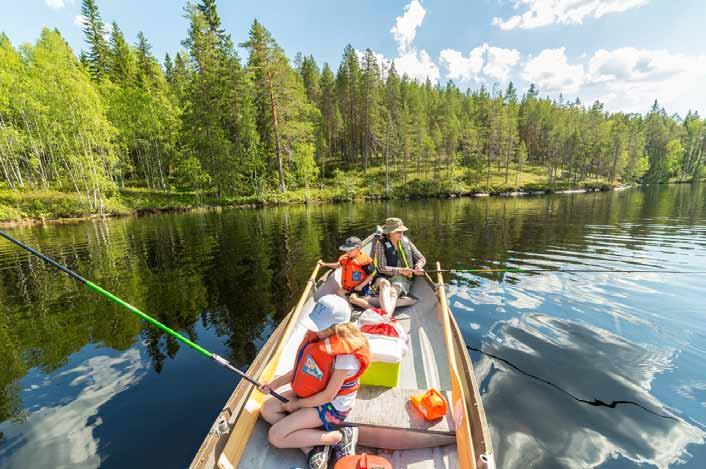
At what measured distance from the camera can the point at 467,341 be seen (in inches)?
278

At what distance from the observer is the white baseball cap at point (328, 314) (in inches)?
126

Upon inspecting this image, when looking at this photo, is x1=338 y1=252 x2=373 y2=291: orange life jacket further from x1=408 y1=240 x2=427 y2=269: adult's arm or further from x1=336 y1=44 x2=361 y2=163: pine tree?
x1=336 y1=44 x2=361 y2=163: pine tree

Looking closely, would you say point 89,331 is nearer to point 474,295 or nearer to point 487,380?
point 487,380

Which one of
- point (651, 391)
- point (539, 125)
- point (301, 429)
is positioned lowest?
point (651, 391)

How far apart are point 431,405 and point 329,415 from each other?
49.1 inches

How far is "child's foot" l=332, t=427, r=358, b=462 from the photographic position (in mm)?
3340

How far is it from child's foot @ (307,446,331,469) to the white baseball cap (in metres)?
1.30

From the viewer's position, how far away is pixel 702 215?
24953 mm

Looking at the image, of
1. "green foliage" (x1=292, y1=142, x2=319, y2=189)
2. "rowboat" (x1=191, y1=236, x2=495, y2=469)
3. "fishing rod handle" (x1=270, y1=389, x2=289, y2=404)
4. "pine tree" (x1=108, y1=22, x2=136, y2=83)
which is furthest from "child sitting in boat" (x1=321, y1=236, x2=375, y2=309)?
"pine tree" (x1=108, y1=22, x2=136, y2=83)

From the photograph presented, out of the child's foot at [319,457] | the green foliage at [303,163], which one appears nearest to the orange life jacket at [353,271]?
the child's foot at [319,457]

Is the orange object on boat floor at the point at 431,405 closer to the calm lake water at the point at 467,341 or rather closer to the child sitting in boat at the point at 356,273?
the calm lake water at the point at 467,341

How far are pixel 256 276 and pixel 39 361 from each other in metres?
6.45

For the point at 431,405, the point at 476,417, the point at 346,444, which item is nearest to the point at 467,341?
the point at 476,417

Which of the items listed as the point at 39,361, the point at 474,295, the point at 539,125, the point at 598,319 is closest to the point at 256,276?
the point at 39,361
